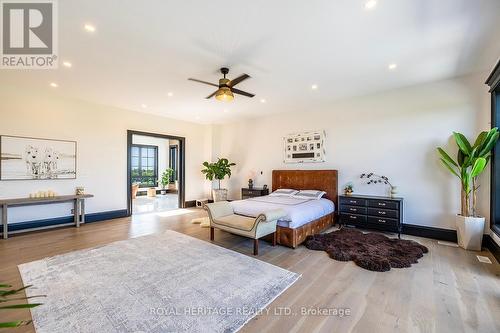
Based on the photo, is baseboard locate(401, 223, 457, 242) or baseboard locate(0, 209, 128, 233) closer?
baseboard locate(401, 223, 457, 242)

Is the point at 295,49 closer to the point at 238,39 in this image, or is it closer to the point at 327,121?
the point at 238,39

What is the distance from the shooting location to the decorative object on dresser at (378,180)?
15.6 feet

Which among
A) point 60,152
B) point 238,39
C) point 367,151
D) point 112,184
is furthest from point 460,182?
point 60,152

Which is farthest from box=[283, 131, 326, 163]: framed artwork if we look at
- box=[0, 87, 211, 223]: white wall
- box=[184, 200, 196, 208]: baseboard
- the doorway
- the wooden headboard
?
the doorway

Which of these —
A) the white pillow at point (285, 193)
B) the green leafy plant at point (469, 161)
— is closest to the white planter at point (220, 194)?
the white pillow at point (285, 193)

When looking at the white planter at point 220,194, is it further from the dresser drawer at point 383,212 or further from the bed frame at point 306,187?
the dresser drawer at point 383,212

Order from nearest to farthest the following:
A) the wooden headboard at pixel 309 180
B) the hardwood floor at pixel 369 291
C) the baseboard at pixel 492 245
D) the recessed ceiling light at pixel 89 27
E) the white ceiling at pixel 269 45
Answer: the hardwood floor at pixel 369 291, the white ceiling at pixel 269 45, the recessed ceiling light at pixel 89 27, the baseboard at pixel 492 245, the wooden headboard at pixel 309 180

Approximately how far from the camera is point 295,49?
3316mm

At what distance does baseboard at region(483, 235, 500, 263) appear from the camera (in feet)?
11.1

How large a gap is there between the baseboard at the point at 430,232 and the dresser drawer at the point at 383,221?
50cm

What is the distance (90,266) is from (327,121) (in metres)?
5.55

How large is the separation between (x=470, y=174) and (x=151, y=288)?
16.7 ft

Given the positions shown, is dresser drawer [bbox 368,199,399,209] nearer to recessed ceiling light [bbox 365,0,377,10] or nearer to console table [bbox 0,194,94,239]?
recessed ceiling light [bbox 365,0,377,10]

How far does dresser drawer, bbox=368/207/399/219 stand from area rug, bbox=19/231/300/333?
2.52 m
